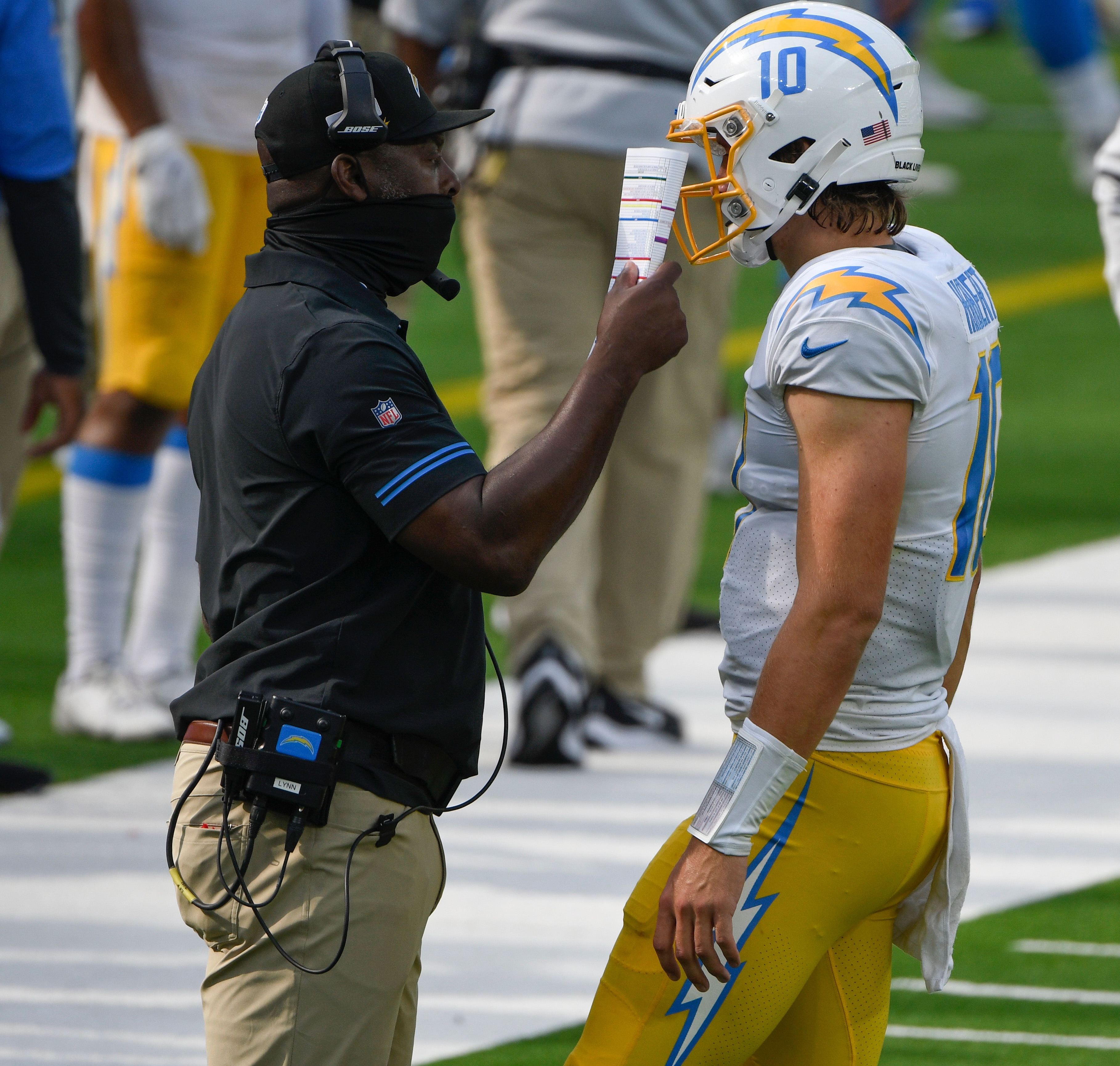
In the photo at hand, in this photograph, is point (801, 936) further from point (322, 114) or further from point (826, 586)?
point (322, 114)

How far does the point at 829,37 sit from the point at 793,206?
0.23 m

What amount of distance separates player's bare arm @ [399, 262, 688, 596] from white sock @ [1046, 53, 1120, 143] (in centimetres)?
595

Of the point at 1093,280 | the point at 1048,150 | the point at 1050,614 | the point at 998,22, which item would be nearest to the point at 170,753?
the point at 1050,614

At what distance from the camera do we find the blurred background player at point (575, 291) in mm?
5891

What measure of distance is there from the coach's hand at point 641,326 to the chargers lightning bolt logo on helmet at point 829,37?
0.36m

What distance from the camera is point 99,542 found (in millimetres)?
6273

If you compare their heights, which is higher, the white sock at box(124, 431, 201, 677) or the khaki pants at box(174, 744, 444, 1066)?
the khaki pants at box(174, 744, 444, 1066)

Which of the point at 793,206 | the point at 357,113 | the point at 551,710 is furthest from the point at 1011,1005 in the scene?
the point at 357,113

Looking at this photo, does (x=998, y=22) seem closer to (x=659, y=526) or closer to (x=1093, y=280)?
(x=1093, y=280)

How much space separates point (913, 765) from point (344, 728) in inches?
30.8

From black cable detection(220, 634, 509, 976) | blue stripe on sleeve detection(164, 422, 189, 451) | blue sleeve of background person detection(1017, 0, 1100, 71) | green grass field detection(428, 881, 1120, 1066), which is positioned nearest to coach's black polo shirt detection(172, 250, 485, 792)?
black cable detection(220, 634, 509, 976)

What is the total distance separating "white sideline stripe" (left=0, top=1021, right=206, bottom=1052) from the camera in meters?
4.19

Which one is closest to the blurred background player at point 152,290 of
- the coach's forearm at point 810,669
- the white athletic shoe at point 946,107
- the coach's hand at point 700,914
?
the coach's hand at point 700,914

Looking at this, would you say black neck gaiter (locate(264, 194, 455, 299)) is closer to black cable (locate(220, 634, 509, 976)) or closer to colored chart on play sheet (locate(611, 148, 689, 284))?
colored chart on play sheet (locate(611, 148, 689, 284))
